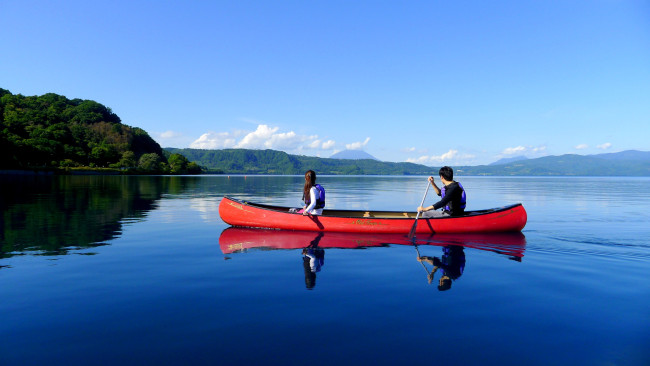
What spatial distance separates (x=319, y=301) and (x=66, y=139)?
159 m

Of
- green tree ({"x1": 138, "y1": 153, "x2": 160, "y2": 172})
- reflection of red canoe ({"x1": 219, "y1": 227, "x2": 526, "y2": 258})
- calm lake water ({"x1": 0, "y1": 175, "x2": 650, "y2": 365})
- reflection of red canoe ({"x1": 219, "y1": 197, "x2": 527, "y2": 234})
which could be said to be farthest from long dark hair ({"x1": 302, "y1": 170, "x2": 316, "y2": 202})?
green tree ({"x1": 138, "y1": 153, "x2": 160, "y2": 172})

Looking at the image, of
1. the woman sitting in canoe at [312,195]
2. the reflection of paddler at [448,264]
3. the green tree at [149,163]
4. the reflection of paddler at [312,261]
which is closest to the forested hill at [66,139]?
the green tree at [149,163]

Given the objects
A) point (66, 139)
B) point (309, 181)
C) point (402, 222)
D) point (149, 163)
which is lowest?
point (402, 222)

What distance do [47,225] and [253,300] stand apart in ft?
46.1

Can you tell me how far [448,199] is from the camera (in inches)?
564

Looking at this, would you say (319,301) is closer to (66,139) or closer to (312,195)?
(312,195)

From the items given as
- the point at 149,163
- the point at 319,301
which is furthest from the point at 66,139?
the point at 319,301

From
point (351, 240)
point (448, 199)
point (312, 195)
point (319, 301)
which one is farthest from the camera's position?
point (312, 195)

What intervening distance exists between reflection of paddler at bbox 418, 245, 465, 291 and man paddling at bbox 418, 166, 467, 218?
1845 mm

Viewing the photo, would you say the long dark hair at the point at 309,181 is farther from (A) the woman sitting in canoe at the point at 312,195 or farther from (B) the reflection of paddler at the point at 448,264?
(B) the reflection of paddler at the point at 448,264

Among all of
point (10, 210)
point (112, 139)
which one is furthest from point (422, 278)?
point (112, 139)

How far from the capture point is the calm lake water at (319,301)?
206 inches

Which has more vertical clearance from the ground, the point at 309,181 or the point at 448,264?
the point at 309,181

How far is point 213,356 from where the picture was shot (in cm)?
503
